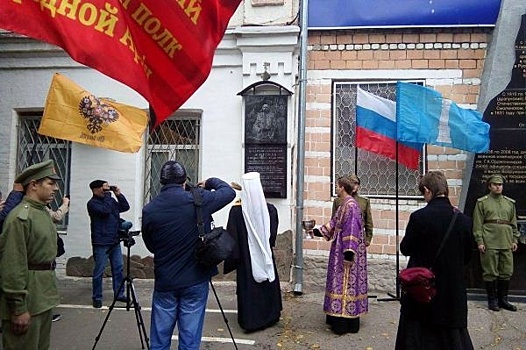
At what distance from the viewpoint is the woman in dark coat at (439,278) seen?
349 cm

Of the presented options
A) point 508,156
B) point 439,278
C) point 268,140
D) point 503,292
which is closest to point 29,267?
point 439,278

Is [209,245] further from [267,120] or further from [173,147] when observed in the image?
[173,147]

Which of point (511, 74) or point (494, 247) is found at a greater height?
point (511, 74)

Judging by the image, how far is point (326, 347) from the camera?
4793 millimetres

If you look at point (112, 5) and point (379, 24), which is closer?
point (112, 5)

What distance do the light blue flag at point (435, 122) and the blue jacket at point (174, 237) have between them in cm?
369

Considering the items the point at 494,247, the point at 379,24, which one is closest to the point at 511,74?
the point at 379,24

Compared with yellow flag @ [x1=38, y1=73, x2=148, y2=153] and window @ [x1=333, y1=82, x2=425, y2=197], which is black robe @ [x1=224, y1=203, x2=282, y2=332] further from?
window @ [x1=333, y1=82, x2=425, y2=197]

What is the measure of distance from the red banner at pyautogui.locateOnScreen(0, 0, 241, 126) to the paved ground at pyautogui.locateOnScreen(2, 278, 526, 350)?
9.37 ft

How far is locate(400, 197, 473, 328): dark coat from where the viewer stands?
3.49 meters

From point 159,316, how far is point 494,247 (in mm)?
Answer: 4608

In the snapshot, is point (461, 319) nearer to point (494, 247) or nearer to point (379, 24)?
point (494, 247)

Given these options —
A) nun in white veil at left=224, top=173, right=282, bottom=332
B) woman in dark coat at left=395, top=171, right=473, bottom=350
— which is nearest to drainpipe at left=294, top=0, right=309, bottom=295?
nun in white veil at left=224, top=173, right=282, bottom=332

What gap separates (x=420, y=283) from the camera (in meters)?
3.38
